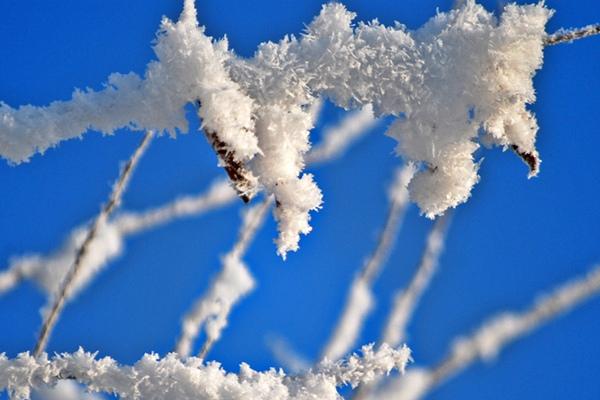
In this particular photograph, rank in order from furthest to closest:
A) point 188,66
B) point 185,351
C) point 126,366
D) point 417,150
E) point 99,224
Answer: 1. point 185,351
2. point 99,224
3. point 126,366
4. point 417,150
5. point 188,66

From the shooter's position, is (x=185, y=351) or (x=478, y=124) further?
(x=185, y=351)

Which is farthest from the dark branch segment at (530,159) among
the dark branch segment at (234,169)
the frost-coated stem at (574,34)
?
the dark branch segment at (234,169)

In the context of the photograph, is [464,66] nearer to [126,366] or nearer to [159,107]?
[159,107]

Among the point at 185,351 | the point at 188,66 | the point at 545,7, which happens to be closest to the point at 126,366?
the point at 188,66

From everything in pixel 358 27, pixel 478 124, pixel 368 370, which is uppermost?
pixel 358 27

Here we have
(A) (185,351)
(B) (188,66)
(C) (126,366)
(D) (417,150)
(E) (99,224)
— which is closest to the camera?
(B) (188,66)

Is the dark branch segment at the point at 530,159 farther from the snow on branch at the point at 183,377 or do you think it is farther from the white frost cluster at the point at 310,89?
the snow on branch at the point at 183,377

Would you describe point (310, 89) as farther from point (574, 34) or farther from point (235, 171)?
point (574, 34)
